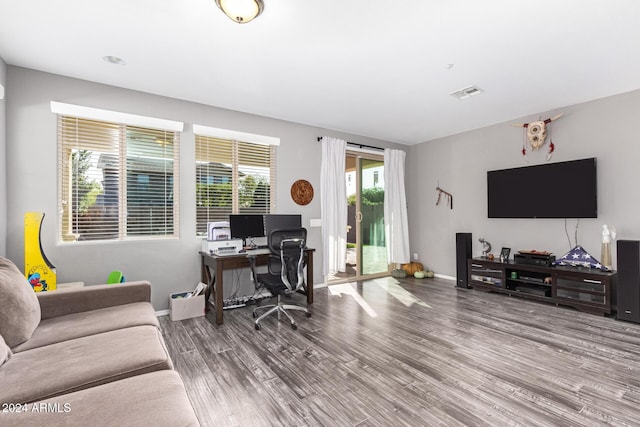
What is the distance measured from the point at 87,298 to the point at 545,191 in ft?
17.9

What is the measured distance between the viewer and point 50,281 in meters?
2.88

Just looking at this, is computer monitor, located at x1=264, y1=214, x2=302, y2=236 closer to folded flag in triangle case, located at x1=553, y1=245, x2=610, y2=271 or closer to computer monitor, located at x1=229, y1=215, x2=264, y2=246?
computer monitor, located at x1=229, y1=215, x2=264, y2=246

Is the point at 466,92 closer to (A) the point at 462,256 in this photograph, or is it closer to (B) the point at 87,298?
(A) the point at 462,256

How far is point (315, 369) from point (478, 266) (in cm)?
353

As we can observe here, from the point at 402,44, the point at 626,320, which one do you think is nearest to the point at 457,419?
the point at 402,44

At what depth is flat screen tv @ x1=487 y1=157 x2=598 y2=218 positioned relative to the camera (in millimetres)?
3971

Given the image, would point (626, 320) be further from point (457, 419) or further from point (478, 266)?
point (457, 419)

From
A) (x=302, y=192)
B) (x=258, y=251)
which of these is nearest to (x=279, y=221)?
(x=258, y=251)

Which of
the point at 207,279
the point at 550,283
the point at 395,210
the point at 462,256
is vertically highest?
the point at 395,210

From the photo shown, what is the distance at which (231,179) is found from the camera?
4.25 meters

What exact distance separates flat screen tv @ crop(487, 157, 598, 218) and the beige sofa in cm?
491

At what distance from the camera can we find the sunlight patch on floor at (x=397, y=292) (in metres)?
4.19

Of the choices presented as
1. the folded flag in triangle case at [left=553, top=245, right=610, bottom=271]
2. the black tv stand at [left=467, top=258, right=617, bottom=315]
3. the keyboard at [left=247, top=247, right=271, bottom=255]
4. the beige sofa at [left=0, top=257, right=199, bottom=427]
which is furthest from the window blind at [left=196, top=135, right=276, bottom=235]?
the folded flag in triangle case at [left=553, top=245, right=610, bottom=271]

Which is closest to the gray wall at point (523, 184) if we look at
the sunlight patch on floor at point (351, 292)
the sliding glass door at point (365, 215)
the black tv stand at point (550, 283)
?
the black tv stand at point (550, 283)
